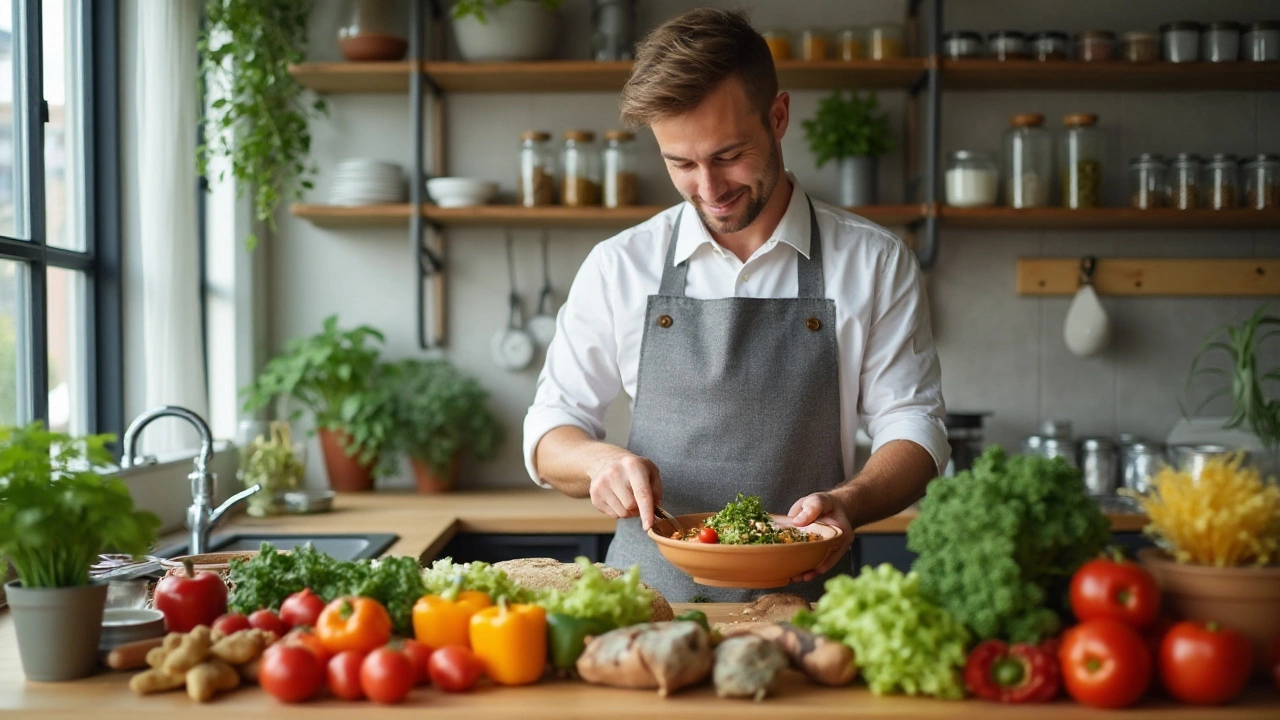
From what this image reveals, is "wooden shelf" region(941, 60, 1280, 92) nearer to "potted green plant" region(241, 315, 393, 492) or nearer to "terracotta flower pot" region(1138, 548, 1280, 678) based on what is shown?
"potted green plant" region(241, 315, 393, 492)

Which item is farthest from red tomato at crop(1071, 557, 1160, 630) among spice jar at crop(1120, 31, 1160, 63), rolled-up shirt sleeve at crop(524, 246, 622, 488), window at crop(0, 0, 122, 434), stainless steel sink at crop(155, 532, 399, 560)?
spice jar at crop(1120, 31, 1160, 63)

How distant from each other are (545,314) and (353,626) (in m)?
2.48

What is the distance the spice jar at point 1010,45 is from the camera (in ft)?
10.9

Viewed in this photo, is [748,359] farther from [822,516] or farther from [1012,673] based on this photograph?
A: [1012,673]

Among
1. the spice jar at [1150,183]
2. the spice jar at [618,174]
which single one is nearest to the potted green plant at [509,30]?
the spice jar at [618,174]

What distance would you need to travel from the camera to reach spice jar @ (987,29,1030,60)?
332cm

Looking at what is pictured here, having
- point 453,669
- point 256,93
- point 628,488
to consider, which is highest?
point 256,93

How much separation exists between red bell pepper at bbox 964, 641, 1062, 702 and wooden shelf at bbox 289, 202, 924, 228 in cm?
225

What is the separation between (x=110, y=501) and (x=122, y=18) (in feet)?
6.97

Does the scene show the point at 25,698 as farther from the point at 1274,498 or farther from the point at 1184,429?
the point at 1184,429

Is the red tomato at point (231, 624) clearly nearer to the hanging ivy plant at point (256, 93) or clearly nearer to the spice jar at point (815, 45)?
the hanging ivy plant at point (256, 93)

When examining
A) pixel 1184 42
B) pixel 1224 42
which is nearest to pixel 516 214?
pixel 1184 42

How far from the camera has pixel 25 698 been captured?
1.16m

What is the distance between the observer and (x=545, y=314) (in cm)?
364
